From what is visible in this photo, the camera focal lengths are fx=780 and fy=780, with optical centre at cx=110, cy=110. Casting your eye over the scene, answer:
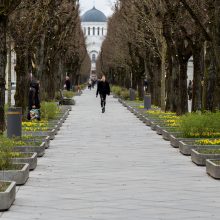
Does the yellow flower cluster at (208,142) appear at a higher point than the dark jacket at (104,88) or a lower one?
lower

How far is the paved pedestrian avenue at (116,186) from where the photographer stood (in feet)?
32.1

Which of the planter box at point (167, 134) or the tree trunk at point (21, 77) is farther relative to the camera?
the tree trunk at point (21, 77)

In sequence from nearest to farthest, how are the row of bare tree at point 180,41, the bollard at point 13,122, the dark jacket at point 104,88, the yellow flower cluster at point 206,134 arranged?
the bollard at point 13,122
the yellow flower cluster at point 206,134
the row of bare tree at point 180,41
the dark jacket at point 104,88

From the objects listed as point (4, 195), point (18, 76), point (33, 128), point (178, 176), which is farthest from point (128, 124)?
point (4, 195)

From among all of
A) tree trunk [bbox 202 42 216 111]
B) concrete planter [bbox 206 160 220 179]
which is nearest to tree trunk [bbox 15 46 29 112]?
tree trunk [bbox 202 42 216 111]

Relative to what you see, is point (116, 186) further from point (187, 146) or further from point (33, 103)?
point (33, 103)

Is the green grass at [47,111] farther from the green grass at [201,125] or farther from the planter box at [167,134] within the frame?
the green grass at [201,125]

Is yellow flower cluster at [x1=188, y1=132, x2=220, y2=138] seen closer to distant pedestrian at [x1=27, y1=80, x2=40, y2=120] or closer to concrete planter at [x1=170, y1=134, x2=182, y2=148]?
concrete planter at [x1=170, y1=134, x2=182, y2=148]

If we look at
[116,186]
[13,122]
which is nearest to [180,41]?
[13,122]

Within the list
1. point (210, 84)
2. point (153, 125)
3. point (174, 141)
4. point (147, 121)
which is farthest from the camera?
point (147, 121)

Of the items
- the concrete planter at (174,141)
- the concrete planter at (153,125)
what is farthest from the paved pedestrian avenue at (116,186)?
the concrete planter at (153,125)

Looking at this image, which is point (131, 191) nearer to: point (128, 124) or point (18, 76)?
point (18, 76)

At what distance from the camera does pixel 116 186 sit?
12266 millimetres

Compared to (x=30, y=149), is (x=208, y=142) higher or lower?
higher
